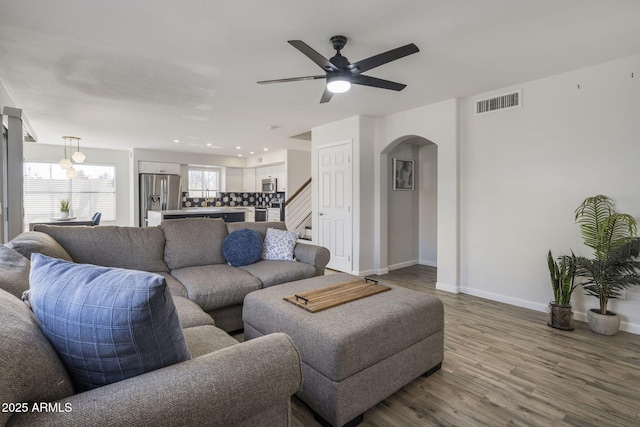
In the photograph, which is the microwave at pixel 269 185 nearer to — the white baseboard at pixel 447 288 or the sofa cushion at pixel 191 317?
the white baseboard at pixel 447 288

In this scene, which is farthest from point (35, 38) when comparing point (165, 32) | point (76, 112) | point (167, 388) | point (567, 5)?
point (567, 5)

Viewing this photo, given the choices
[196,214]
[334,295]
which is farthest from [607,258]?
[196,214]

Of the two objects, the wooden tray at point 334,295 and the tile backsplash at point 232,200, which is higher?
the tile backsplash at point 232,200

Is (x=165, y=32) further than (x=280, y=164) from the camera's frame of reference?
No

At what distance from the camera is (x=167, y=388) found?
90cm

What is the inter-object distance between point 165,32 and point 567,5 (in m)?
2.81

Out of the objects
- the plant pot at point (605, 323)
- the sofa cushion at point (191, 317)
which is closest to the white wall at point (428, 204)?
the plant pot at point (605, 323)

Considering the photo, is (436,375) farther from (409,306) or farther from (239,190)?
(239,190)

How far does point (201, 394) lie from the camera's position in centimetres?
93

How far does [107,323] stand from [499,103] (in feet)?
13.8

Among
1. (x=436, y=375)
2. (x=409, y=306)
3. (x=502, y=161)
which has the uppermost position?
(x=502, y=161)

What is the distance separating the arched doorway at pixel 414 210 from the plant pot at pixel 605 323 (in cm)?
274

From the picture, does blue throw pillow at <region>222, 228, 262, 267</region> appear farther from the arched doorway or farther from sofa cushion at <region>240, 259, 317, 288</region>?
the arched doorway

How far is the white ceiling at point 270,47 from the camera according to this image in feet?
7.05
